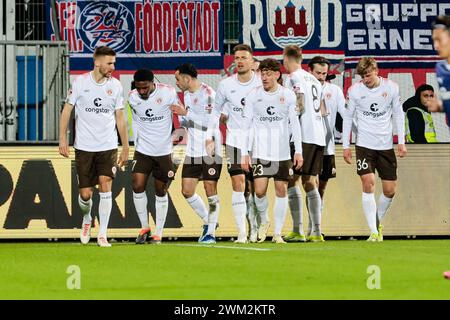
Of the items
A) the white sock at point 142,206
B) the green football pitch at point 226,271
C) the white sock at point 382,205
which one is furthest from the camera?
the white sock at point 382,205

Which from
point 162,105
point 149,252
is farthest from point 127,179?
point 149,252

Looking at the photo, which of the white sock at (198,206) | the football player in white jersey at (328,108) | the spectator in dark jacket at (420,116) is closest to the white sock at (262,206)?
the white sock at (198,206)

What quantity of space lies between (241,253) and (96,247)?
215 cm

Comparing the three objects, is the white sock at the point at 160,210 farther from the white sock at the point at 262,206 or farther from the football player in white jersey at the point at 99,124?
the white sock at the point at 262,206

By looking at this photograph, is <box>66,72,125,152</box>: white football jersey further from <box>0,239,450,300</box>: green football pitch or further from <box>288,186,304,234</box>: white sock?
<box>288,186,304,234</box>: white sock

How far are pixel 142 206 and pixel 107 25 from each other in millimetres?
3209

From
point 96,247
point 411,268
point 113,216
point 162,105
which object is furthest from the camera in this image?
point 113,216

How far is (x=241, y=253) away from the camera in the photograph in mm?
13539

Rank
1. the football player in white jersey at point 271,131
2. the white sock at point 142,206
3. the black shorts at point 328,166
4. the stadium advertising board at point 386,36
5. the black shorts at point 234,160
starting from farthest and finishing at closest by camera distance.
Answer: the stadium advertising board at point 386,36
the black shorts at point 328,166
the white sock at point 142,206
the black shorts at point 234,160
the football player in white jersey at point 271,131

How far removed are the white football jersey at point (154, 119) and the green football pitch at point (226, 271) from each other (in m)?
1.31

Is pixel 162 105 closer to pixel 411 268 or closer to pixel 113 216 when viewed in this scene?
pixel 113 216

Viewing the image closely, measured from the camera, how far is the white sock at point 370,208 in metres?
16.4

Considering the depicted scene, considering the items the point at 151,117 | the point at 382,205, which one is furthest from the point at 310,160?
the point at 151,117

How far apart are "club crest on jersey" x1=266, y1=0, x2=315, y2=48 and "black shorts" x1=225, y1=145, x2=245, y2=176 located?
110 inches
